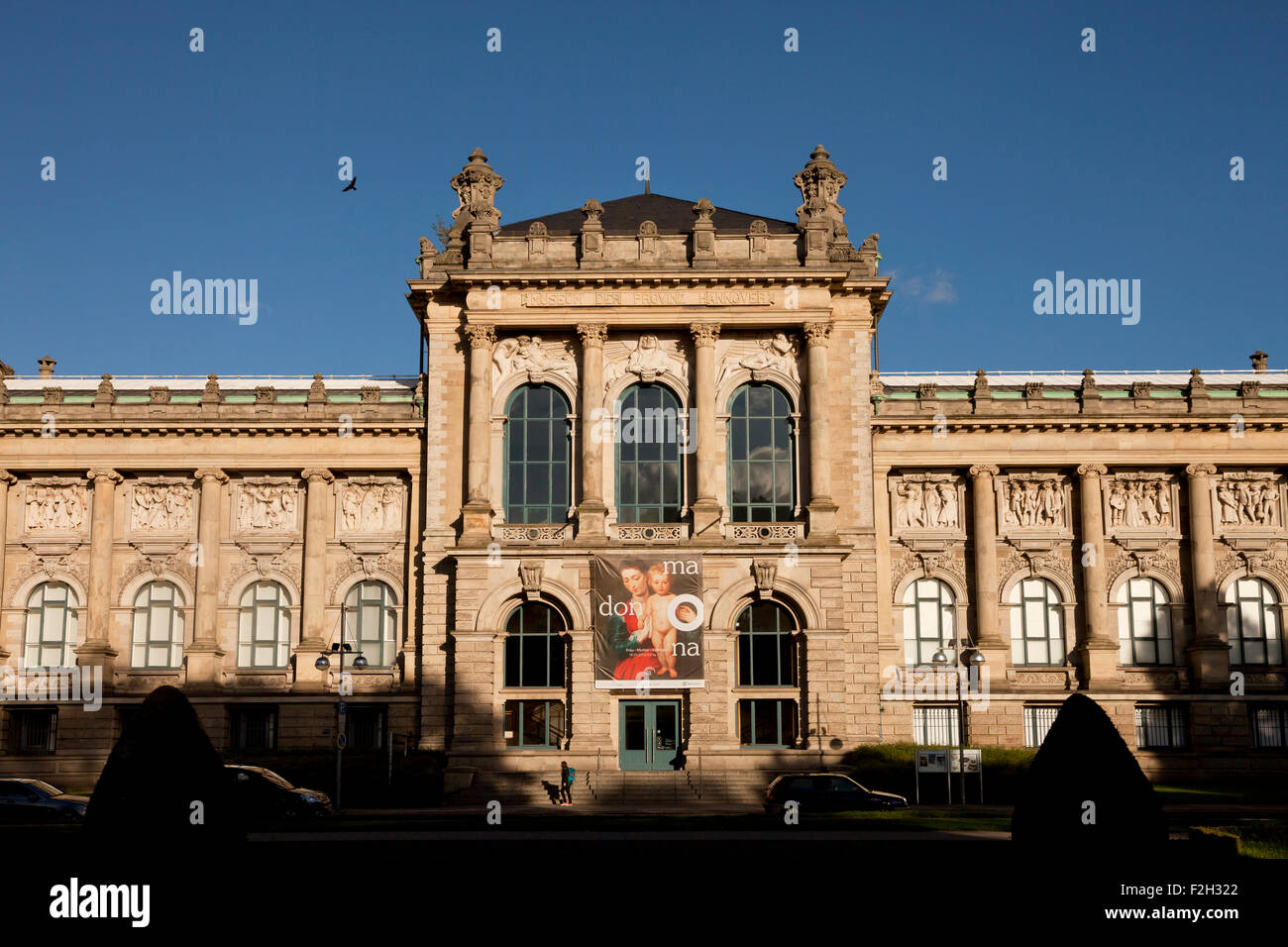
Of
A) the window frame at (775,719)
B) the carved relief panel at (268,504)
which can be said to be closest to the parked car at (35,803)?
the carved relief panel at (268,504)

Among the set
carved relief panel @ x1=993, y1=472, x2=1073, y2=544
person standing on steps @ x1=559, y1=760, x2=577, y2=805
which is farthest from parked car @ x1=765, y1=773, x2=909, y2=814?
carved relief panel @ x1=993, y1=472, x2=1073, y2=544

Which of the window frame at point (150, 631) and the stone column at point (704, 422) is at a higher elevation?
the stone column at point (704, 422)

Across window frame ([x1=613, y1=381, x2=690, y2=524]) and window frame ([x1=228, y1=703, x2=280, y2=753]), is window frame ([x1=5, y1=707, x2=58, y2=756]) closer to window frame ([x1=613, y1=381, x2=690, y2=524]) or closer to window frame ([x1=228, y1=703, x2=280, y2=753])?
window frame ([x1=228, y1=703, x2=280, y2=753])

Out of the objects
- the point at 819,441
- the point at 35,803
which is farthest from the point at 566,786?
the point at 35,803

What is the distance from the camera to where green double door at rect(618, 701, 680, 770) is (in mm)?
46469

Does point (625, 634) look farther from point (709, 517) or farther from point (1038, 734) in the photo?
point (1038, 734)

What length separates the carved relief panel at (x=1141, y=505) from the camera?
52812mm

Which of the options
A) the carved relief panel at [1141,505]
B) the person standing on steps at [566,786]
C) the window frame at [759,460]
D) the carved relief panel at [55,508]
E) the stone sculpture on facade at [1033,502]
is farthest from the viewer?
the stone sculpture on facade at [1033,502]

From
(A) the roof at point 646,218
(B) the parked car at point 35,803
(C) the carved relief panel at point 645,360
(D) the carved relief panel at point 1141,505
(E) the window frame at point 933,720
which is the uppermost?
(A) the roof at point 646,218

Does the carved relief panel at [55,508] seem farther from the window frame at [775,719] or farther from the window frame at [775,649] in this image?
the window frame at [775,719]

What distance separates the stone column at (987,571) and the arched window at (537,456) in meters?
16.8
